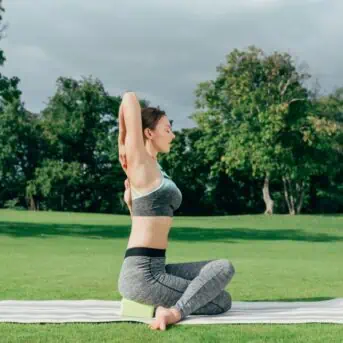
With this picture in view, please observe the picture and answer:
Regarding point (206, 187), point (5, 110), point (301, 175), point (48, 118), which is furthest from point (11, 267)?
point (48, 118)

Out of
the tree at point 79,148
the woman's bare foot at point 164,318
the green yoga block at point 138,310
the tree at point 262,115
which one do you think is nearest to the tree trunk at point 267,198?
the tree at point 262,115

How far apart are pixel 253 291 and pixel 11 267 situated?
576 centimetres

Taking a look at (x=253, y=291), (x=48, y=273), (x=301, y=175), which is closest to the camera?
(x=253, y=291)

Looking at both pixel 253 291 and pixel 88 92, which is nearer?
pixel 253 291

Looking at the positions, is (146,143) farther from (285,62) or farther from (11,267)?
(285,62)

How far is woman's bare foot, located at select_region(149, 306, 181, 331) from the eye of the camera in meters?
5.89

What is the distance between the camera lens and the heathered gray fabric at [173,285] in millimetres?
6391

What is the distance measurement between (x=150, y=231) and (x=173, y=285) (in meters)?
0.54

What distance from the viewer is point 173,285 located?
21.4ft

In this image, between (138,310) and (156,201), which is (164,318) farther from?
(156,201)

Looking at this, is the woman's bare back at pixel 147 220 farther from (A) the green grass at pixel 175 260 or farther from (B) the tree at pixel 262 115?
(B) the tree at pixel 262 115

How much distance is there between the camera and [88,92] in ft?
201

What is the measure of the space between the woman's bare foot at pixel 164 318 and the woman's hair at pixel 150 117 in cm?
161

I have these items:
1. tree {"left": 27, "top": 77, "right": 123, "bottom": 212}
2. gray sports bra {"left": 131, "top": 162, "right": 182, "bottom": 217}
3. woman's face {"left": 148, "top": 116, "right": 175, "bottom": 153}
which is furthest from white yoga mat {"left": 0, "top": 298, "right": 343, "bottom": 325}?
tree {"left": 27, "top": 77, "right": 123, "bottom": 212}
